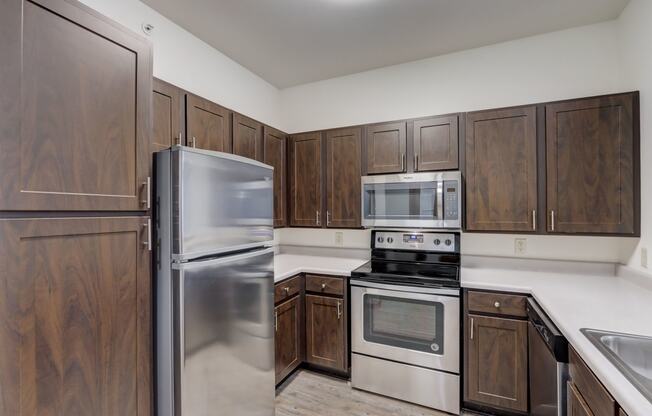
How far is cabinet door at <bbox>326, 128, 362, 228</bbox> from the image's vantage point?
2686mm

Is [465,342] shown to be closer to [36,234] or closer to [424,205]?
[424,205]

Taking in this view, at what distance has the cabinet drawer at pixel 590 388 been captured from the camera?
3.17 ft

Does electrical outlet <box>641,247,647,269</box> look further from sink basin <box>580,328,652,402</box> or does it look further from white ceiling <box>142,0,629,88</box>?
white ceiling <box>142,0,629,88</box>

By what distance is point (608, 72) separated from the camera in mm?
2238

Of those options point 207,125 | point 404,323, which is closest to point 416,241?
point 404,323

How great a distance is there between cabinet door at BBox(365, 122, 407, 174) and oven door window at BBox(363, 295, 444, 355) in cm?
102

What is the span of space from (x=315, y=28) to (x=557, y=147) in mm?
1848

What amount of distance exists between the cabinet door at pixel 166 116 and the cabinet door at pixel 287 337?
1.31 meters

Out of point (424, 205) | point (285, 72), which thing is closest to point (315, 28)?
point (285, 72)

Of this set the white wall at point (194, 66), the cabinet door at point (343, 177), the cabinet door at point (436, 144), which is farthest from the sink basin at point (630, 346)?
the white wall at point (194, 66)

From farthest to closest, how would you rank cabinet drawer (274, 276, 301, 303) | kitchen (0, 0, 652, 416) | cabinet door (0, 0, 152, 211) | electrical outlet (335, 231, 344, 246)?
electrical outlet (335, 231, 344, 246)
cabinet drawer (274, 276, 301, 303)
kitchen (0, 0, 652, 416)
cabinet door (0, 0, 152, 211)

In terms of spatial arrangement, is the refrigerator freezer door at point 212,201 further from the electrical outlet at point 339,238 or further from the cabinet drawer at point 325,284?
the electrical outlet at point 339,238

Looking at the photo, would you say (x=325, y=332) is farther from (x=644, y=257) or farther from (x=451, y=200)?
(x=644, y=257)

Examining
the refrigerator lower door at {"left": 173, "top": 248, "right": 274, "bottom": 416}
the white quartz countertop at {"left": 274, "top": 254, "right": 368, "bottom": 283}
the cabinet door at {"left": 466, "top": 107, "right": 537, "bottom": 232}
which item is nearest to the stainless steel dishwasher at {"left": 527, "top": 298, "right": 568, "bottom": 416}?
the cabinet door at {"left": 466, "top": 107, "right": 537, "bottom": 232}
